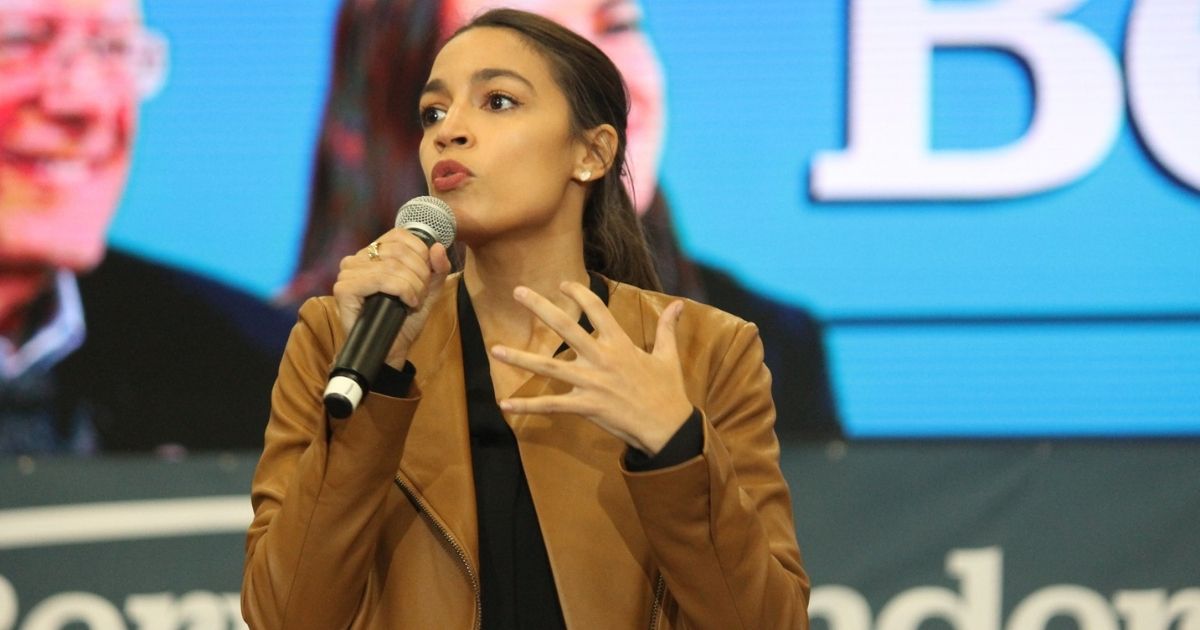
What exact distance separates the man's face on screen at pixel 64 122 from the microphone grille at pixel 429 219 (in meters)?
1.77

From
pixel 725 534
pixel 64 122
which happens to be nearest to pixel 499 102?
pixel 725 534

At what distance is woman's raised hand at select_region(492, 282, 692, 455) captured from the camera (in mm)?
1454

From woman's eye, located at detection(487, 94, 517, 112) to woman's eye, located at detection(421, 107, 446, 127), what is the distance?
0.21ft

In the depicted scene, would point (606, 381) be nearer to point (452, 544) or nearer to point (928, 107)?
point (452, 544)

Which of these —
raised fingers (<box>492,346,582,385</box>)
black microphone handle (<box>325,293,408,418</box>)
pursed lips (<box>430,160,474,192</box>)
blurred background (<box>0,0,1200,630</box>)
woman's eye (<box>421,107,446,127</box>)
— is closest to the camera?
black microphone handle (<box>325,293,408,418</box>)

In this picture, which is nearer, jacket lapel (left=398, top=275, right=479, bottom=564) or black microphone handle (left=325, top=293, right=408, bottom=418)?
black microphone handle (left=325, top=293, right=408, bottom=418)

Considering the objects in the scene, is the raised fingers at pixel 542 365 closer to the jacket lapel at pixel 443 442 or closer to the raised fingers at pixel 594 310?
the raised fingers at pixel 594 310

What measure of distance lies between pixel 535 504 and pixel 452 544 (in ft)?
0.37

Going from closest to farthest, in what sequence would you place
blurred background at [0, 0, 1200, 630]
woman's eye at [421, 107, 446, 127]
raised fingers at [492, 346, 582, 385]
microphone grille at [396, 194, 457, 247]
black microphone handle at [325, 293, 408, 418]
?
1. black microphone handle at [325, 293, 408, 418]
2. raised fingers at [492, 346, 582, 385]
3. microphone grille at [396, 194, 457, 247]
4. woman's eye at [421, 107, 446, 127]
5. blurred background at [0, 0, 1200, 630]

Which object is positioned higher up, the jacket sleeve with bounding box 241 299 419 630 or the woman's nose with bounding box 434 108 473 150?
the woman's nose with bounding box 434 108 473 150

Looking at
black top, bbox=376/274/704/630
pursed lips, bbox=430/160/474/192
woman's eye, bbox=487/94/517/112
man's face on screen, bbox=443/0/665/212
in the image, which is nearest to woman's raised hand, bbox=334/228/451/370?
black top, bbox=376/274/704/630

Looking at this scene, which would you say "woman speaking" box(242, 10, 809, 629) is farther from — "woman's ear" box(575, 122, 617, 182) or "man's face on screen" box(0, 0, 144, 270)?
"man's face on screen" box(0, 0, 144, 270)

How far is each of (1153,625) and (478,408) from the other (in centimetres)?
186

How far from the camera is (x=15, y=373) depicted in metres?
3.08
